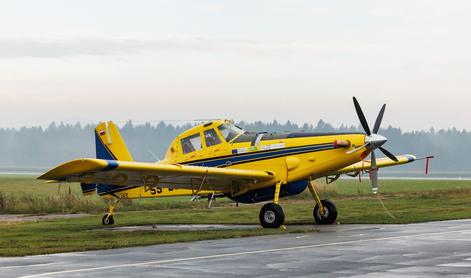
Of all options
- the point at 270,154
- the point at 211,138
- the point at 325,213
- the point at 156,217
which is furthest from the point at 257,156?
the point at 156,217

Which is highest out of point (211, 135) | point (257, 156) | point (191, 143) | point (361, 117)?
point (361, 117)

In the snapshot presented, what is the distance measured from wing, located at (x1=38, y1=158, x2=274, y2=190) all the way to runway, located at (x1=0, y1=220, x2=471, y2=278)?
3418 millimetres

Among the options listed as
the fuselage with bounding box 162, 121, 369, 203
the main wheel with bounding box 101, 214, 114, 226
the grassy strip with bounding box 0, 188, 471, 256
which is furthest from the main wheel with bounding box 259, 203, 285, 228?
the main wheel with bounding box 101, 214, 114, 226

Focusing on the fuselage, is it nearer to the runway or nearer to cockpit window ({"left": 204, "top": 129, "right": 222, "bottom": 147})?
cockpit window ({"left": 204, "top": 129, "right": 222, "bottom": 147})

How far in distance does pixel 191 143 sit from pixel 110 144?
3.86 meters

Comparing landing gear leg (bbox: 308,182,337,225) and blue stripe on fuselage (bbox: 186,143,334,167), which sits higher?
blue stripe on fuselage (bbox: 186,143,334,167)

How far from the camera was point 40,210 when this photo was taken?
37344mm

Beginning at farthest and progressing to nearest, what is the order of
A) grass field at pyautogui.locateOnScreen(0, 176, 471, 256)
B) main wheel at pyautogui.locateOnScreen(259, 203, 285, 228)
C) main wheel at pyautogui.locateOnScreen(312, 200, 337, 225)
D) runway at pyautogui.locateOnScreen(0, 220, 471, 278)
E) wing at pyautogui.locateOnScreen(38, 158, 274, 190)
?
main wheel at pyautogui.locateOnScreen(312, 200, 337, 225) < main wheel at pyautogui.locateOnScreen(259, 203, 285, 228) < wing at pyautogui.locateOnScreen(38, 158, 274, 190) < grass field at pyautogui.locateOnScreen(0, 176, 471, 256) < runway at pyautogui.locateOnScreen(0, 220, 471, 278)

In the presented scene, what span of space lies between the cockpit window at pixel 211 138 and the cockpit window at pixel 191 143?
0.26m

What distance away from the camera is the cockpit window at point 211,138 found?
2820cm

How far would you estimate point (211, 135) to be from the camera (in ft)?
92.9

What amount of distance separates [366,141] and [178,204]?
16548mm

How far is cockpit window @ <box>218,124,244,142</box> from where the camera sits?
1109 inches

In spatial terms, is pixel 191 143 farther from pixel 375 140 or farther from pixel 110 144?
pixel 375 140
